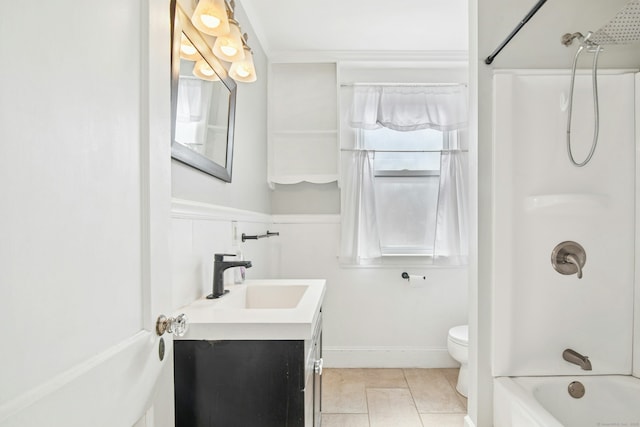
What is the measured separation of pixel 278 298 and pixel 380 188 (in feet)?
5.43

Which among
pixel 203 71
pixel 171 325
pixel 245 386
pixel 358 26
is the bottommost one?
pixel 245 386

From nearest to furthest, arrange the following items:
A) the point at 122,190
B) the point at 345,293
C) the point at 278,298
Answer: the point at 122,190 → the point at 278,298 → the point at 345,293

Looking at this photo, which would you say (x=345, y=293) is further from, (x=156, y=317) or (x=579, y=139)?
(x=156, y=317)

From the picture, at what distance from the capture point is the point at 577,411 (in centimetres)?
161

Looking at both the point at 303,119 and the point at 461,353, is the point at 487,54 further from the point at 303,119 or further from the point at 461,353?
the point at 461,353

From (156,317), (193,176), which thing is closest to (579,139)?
(193,176)

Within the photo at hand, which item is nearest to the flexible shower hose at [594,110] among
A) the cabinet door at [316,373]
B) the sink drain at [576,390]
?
the sink drain at [576,390]

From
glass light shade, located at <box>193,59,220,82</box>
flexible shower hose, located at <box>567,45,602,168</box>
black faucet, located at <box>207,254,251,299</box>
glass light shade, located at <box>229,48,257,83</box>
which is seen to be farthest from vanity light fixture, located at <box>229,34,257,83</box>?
flexible shower hose, located at <box>567,45,602,168</box>

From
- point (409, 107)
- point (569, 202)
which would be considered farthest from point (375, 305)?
point (569, 202)

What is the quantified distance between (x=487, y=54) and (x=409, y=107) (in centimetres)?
140

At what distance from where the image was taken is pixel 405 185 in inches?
125

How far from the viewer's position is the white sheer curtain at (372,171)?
3.05 metres

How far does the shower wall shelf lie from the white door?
1.52 m

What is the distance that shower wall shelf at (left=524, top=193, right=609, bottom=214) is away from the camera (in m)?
1.66
